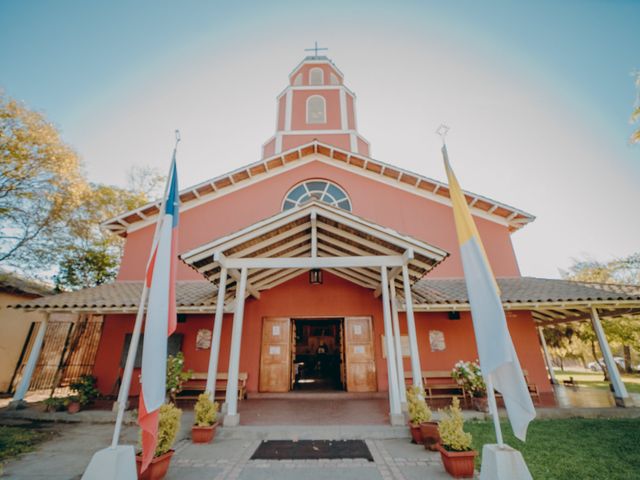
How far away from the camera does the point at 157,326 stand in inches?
148

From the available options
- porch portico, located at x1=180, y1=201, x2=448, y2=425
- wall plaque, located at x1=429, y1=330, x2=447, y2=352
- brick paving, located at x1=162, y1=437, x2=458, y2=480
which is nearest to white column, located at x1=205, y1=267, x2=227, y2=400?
porch portico, located at x1=180, y1=201, x2=448, y2=425

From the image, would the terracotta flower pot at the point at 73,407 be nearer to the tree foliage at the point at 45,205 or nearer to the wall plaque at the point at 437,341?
the tree foliage at the point at 45,205

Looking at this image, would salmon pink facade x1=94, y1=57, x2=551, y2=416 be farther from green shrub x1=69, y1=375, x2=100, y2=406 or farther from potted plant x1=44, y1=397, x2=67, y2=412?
potted plant x1=44, y1=397, x2=67, y2=412

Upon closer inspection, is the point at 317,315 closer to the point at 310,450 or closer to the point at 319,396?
the point at 319,396

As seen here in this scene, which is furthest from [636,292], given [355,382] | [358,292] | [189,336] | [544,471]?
A: [189,336]

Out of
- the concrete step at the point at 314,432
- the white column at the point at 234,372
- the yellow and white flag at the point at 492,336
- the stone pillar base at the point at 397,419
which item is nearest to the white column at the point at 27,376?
the white column at the point at 234,372

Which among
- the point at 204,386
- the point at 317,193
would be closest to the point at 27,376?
the point at 204,386

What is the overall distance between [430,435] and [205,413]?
13.7 ft

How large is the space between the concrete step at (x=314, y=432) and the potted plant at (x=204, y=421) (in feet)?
1.06

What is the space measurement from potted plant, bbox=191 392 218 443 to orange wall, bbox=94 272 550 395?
13.3 feet

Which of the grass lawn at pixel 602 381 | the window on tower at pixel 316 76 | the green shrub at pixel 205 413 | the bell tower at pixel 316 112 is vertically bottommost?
the grass lawn at pixel 602 381

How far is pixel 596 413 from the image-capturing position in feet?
24.5

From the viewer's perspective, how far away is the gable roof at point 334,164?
1134cm

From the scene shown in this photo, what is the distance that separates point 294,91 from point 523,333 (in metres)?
16.0
